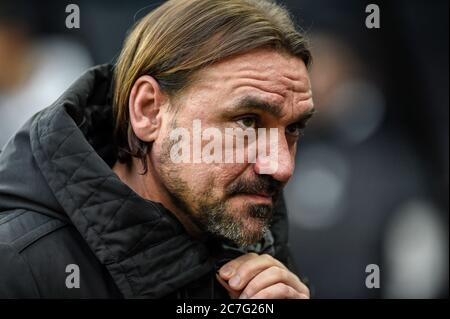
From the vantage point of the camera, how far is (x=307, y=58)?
255 centimetres

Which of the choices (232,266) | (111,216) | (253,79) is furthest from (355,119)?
(111,216)

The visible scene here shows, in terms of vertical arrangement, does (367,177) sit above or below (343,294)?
above

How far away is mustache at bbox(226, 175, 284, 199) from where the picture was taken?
2279 mm

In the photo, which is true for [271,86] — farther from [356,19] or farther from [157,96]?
[356,19]

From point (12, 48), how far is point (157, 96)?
2772 mm

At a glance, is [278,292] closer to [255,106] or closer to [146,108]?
[255,106]

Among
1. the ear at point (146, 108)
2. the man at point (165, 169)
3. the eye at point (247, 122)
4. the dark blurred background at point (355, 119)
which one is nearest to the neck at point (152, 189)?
the man at point (165, 169)

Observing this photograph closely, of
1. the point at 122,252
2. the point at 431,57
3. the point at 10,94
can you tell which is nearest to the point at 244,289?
the point at 122,252

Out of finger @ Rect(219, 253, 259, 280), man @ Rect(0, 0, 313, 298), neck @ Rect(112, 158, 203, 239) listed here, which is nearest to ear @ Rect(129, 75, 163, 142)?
man @ Rect(0, 0, 313, 298)

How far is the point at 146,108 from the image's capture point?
2.44 metres

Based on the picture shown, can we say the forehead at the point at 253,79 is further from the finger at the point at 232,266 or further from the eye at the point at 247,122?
the finger at the point at 232,266

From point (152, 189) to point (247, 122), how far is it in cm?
44

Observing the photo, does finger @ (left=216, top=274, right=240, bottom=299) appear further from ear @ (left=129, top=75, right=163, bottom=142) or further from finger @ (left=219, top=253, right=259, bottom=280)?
ear @ (left=129, top=75, right=163, bottom=142)

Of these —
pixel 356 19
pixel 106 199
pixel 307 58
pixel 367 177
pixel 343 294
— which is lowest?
pixel 343 294
